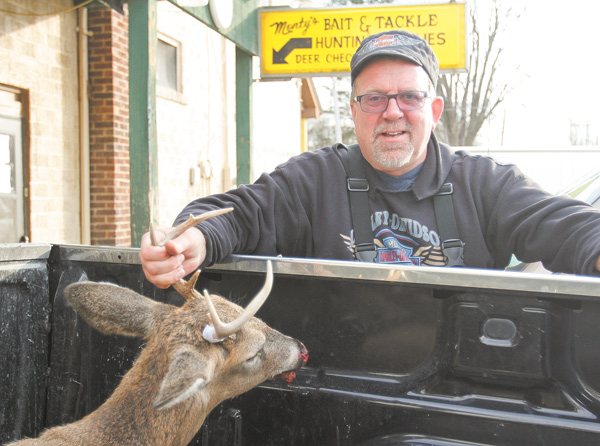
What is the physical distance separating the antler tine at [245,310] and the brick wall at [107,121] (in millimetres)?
7129

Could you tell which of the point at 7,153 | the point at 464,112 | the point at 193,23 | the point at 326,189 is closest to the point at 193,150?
the point at 193,23

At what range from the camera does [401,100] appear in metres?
3.25

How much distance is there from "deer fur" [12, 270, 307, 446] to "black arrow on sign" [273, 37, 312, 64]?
7.66 metres

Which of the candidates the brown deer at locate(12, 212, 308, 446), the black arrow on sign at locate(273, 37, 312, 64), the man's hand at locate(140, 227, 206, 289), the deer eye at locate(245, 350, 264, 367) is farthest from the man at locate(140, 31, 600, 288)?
the black arrow on sign at locate(273, 37, 312, 64)

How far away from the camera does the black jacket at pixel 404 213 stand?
9.02 feet

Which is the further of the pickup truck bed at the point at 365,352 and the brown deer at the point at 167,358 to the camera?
the brown deer at the point at 167,358

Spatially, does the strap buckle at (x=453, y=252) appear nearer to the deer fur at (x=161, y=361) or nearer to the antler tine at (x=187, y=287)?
the deer fur at (x=161, y=361)

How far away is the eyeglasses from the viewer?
324 cm

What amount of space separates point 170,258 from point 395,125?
5.36ft

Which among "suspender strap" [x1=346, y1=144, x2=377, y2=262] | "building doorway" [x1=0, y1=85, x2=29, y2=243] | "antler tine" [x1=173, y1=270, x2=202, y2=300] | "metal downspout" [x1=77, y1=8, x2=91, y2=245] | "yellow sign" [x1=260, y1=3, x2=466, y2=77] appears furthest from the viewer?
"yellow sign" [x1=260, y1=3, x2=466, y2=77]

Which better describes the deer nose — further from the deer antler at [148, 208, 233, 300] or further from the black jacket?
the black jacket

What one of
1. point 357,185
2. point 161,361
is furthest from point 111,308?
point 357,185

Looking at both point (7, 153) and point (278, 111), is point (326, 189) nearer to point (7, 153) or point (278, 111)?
point (7, 153)

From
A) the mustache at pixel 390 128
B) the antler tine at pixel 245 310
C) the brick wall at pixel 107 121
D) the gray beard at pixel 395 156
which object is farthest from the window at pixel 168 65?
the antler tine at pixel 245 310
